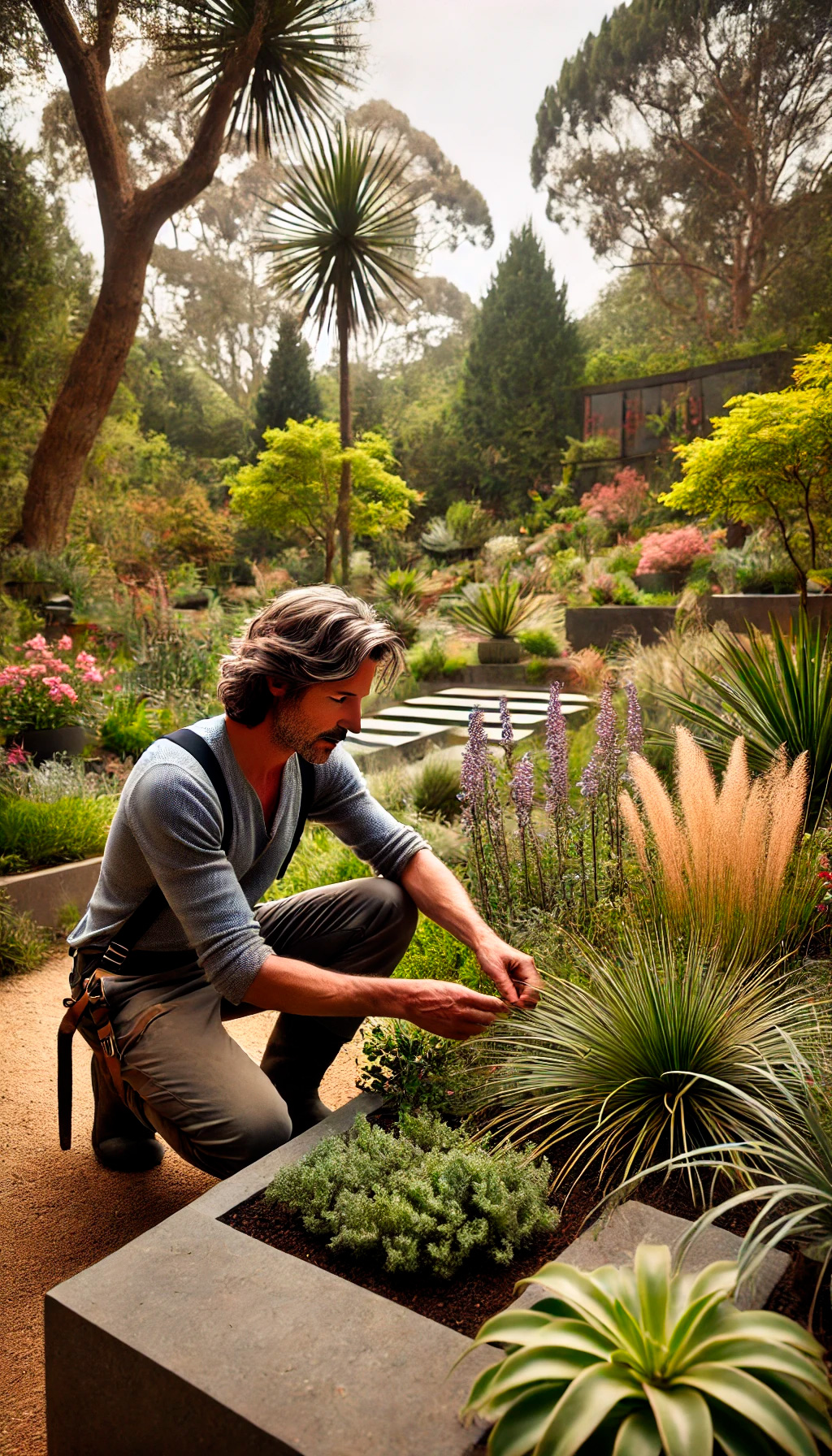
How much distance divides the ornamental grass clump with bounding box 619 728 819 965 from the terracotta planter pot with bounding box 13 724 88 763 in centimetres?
363

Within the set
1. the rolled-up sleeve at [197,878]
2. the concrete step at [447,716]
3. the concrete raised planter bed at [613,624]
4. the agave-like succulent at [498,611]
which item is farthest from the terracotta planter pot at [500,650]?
the rolled-up sleeve at [197,878]

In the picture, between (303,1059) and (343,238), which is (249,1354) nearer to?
(303,1059)

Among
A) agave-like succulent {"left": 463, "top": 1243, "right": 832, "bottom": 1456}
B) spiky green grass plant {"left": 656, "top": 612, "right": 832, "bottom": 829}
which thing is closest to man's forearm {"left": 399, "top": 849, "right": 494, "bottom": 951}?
agave-like succulent {"left": 463, "top": 1243, "right": 832, "bottom": 1456}

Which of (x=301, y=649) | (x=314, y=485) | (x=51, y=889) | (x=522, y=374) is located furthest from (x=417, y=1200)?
(x=522, y=374)

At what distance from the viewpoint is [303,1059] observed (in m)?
2.09

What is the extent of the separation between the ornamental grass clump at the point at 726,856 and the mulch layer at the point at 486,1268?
60 cm

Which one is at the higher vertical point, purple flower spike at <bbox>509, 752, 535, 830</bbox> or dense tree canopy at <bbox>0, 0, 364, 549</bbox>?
dense tree canopy at <bbox>0, 0, 364, 549</bbox>

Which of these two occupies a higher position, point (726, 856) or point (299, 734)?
point (299, 734)

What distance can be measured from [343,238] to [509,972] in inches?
454

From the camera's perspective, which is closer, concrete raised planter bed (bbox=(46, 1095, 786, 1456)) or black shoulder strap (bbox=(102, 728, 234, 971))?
concrete raised planter bed (bbox=(46, 1095, 786, 1456))

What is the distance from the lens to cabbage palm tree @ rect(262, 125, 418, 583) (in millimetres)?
11055

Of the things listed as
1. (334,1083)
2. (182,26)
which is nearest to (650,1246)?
(334,1083)

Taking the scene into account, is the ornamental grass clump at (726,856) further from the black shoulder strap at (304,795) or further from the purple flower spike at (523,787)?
the black shoulder strap at (304,795)

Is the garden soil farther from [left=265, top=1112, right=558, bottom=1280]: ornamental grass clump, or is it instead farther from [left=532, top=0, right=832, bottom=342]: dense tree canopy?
[left=532, top=0, right=832, bottom=342]: dense tree canopy
